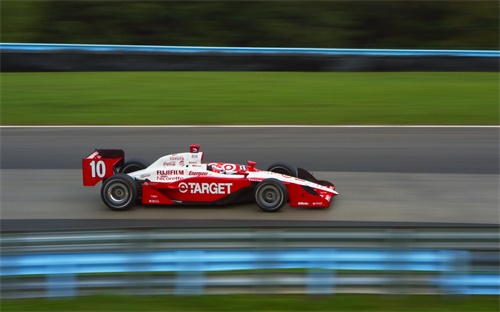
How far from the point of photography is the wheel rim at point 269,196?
9.59 m

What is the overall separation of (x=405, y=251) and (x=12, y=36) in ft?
62.6

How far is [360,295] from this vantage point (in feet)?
22.0

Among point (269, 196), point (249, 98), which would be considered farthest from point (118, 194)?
point (249, 98)

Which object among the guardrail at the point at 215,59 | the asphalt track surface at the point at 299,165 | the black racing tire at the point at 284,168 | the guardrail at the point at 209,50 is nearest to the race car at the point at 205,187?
the asphalt track surface at the point at 299,165

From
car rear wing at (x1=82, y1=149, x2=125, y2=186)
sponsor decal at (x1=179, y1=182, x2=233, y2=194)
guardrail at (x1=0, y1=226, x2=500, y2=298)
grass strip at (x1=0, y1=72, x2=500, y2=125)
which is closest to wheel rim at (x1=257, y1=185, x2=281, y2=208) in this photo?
sponsor decal at (x1=179, y1=182, x2=233, y2=194)

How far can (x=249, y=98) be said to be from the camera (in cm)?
1675

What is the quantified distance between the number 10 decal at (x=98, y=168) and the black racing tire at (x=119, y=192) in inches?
15.6

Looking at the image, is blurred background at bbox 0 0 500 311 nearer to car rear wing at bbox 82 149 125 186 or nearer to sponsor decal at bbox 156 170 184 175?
car rear wing at bbox 82 149 125 186

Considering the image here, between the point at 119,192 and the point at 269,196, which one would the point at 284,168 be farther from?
the point at 119,192

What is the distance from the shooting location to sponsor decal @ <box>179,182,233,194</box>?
9.73 m

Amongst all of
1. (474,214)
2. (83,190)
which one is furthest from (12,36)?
(474,214)

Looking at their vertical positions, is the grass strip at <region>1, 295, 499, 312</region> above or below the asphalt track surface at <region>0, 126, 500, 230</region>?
below

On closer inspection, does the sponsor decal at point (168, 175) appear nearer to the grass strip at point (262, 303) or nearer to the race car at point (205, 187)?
the race car at point (205, 187)

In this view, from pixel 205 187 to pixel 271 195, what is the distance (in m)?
0.86
